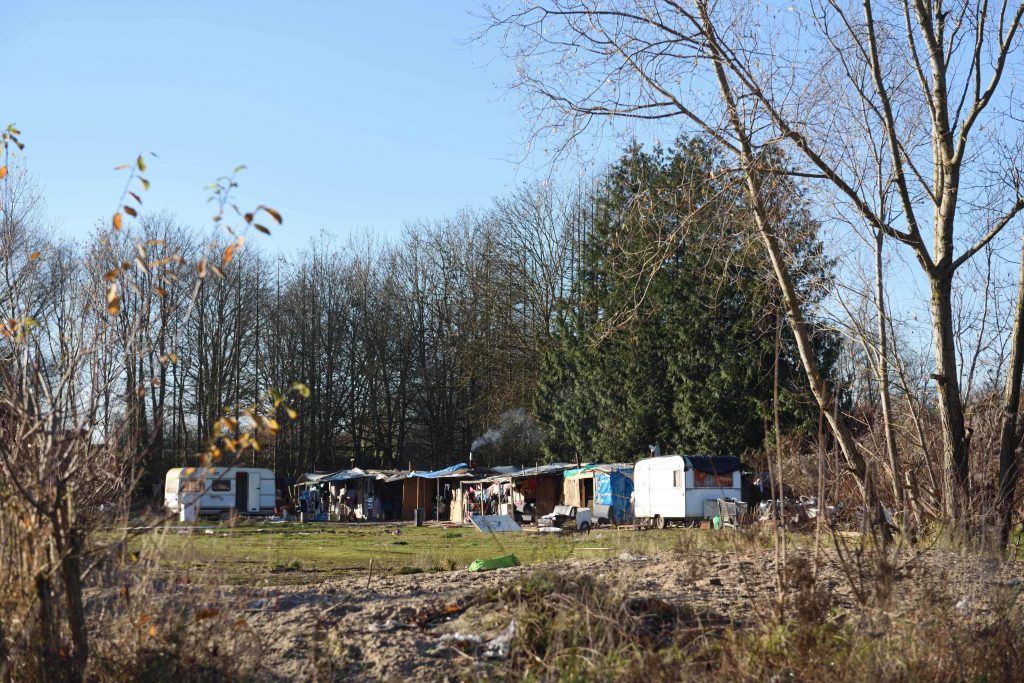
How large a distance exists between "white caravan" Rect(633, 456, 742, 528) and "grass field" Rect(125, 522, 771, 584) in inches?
207

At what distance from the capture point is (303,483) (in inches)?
1587

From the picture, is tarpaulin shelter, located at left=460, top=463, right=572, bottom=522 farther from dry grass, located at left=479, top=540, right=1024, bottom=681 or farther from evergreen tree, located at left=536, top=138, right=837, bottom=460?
dry grass, located at left=479, top=540, right=1024, bottom=681

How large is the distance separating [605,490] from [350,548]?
516 inches

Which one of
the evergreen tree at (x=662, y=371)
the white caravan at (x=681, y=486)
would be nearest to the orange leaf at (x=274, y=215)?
the evergreen tree at (x=662, y=371)

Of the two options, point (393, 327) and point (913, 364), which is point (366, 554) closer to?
point (913, 364)

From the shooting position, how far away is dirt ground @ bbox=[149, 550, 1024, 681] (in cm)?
511

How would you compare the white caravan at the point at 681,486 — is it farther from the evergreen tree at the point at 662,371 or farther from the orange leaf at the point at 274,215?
the orange leaf at the point at 274,215

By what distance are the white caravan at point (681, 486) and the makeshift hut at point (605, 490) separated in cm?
124

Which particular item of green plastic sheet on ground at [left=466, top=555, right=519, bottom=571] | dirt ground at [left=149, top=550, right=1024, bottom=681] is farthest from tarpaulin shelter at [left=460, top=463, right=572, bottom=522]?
dirt ground at [left=149, top=550, right=1024, bottom=681]

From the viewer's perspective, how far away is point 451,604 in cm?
608

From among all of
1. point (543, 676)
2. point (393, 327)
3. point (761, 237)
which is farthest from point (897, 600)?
point (393, 327)

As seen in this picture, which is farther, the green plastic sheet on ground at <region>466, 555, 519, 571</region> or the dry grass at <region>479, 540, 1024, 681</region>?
the green plastic sheet on ground at <region>466, 555, 519, 571</region>

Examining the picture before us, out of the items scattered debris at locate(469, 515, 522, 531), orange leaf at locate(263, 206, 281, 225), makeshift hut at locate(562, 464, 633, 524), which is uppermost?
orange leaf at locate(263, 206, 281, 225)

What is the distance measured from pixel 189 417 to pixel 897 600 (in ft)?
131
